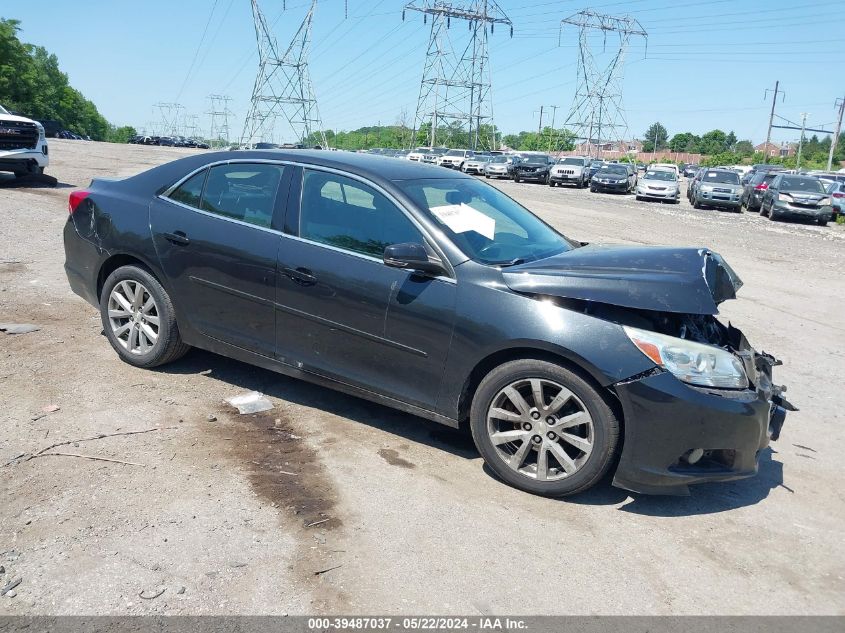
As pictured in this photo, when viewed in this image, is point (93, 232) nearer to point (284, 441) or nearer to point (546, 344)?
point (284, 441)

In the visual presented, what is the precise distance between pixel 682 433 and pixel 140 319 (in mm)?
3738

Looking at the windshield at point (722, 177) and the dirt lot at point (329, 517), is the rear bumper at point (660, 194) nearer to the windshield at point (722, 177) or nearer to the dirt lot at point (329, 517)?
the windshield at point (722, 177)

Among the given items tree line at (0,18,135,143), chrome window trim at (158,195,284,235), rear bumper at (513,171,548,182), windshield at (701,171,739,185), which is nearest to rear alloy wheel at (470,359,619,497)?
chrome window trim at (158,195,284,235)

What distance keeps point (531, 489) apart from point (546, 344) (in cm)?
79

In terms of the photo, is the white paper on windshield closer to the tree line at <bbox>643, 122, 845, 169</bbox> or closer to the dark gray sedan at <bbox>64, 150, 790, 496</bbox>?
the dark gray sedan at <bbox>64, 150, 790, 496</bbox>

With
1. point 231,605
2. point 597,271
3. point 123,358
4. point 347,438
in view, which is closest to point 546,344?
point 597,271

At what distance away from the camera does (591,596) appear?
9.99ft

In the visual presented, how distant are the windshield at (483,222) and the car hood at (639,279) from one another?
10.3 inches

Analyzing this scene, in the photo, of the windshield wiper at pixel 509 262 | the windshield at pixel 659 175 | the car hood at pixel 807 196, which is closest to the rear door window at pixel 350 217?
the windshield wiper at pixel 509 262

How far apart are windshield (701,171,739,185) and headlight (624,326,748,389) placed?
88.4ft

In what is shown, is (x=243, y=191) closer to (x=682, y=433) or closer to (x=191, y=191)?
(x=191, y=191)

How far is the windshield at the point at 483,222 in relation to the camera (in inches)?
170

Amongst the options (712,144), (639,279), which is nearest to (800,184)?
(639,279)

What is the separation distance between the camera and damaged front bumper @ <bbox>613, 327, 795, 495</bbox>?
357 centimetres
